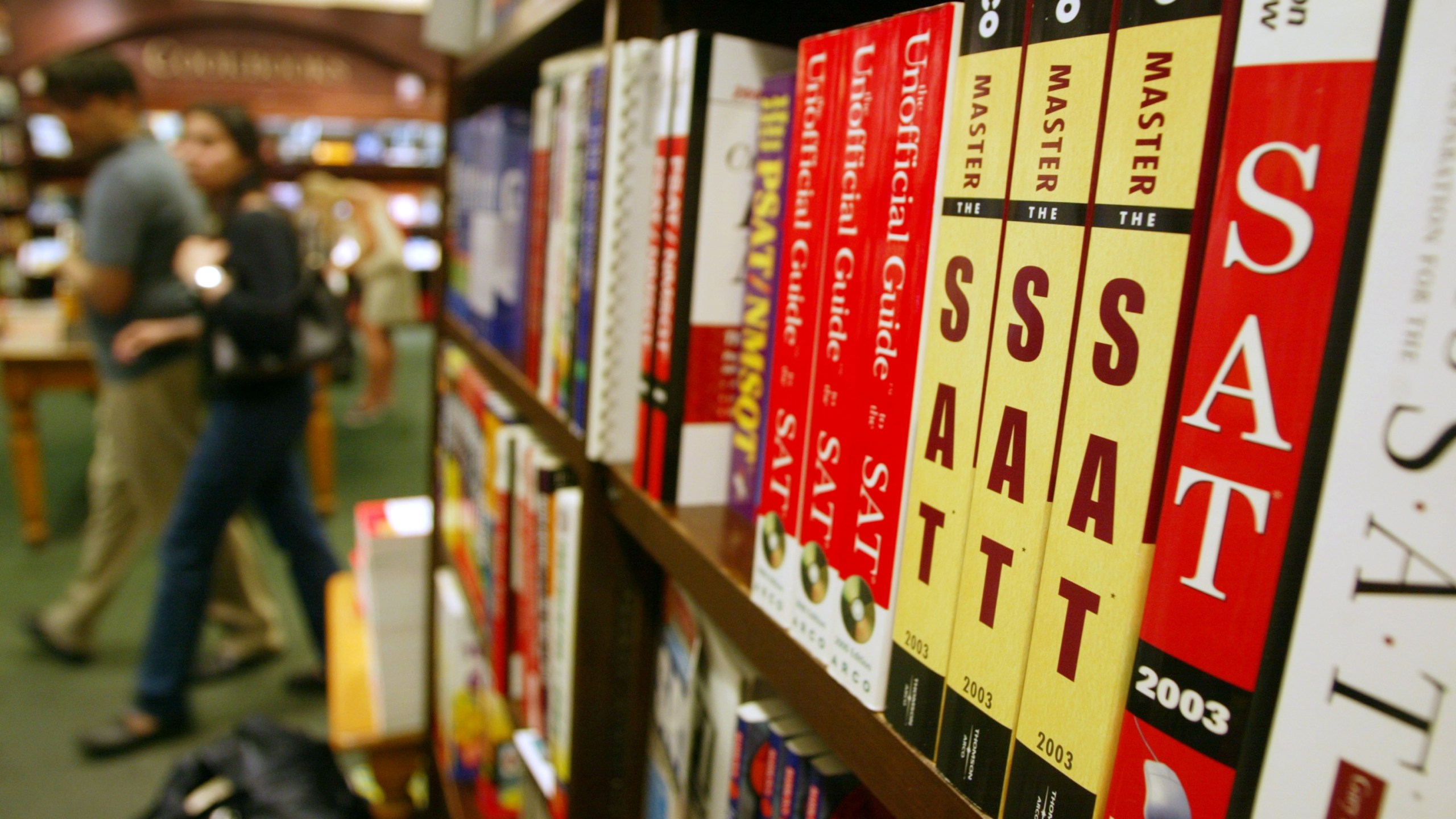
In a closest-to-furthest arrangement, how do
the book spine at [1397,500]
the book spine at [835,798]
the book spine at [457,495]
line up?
the book spine at [1397,500] < the book spine at [835,798] < the book spine at [457,495]

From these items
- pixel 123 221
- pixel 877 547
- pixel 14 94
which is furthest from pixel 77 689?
pixel 14 94

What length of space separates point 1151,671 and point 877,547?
17cm

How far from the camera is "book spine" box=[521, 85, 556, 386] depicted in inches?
40.2

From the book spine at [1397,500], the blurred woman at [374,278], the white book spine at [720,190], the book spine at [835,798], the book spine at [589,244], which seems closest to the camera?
the book spine at [1397,500]

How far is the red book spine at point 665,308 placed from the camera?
70 centimetres

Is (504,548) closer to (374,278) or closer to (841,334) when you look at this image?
(841,334)

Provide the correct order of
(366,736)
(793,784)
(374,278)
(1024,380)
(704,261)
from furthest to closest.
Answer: (374,278) → (366,736) → (704,261) → (793,784) → (1024,380)

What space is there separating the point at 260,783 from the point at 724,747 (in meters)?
1.37

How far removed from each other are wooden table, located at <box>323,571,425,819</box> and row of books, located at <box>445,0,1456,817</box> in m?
1.66

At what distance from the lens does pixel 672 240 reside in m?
0.72

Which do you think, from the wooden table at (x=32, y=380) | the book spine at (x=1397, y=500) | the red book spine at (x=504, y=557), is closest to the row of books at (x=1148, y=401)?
the book spine at (x=1397, y=500)

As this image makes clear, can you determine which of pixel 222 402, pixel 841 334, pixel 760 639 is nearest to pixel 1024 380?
pixel 841 334

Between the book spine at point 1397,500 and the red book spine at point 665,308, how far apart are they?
19.8 inches

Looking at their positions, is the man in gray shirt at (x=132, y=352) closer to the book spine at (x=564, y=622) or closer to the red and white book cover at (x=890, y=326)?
the book spine at (x=564, y=622)
